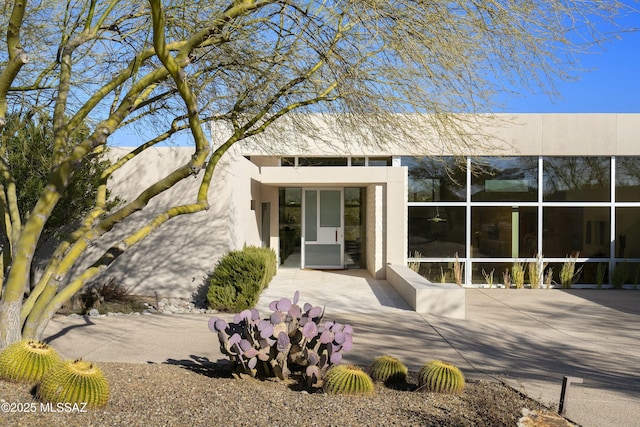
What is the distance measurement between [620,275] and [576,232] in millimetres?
1553

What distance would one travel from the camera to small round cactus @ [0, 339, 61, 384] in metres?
4.23

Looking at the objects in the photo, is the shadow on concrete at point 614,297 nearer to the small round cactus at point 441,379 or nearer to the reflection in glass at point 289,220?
the small round cactus at point 441,379

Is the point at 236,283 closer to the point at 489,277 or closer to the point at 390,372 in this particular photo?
the point at 390,372

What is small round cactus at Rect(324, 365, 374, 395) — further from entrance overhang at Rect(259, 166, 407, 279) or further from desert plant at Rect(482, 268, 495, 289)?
desert plant at Rect(482, 268, 495, 289)

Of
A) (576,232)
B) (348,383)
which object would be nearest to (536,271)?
(576,232)

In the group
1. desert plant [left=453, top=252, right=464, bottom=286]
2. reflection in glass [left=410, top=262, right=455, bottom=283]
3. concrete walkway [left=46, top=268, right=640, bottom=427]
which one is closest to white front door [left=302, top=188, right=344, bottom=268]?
reflection in glass [left=410, top=262, right=455, bottom=283]

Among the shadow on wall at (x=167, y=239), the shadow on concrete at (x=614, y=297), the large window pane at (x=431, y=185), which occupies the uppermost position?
the large window pane at (x=431, y=185)

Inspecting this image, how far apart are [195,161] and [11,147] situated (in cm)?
480

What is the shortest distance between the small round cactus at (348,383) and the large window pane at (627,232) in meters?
12.4

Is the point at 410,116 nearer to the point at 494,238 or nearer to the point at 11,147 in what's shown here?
the point at 11,147

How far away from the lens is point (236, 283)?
939 centimetres

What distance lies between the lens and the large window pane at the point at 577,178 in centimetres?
1418

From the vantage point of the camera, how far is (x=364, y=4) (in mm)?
4672

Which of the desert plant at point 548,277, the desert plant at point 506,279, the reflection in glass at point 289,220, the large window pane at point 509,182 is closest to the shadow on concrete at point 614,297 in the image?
the desert plant at point 548,277
